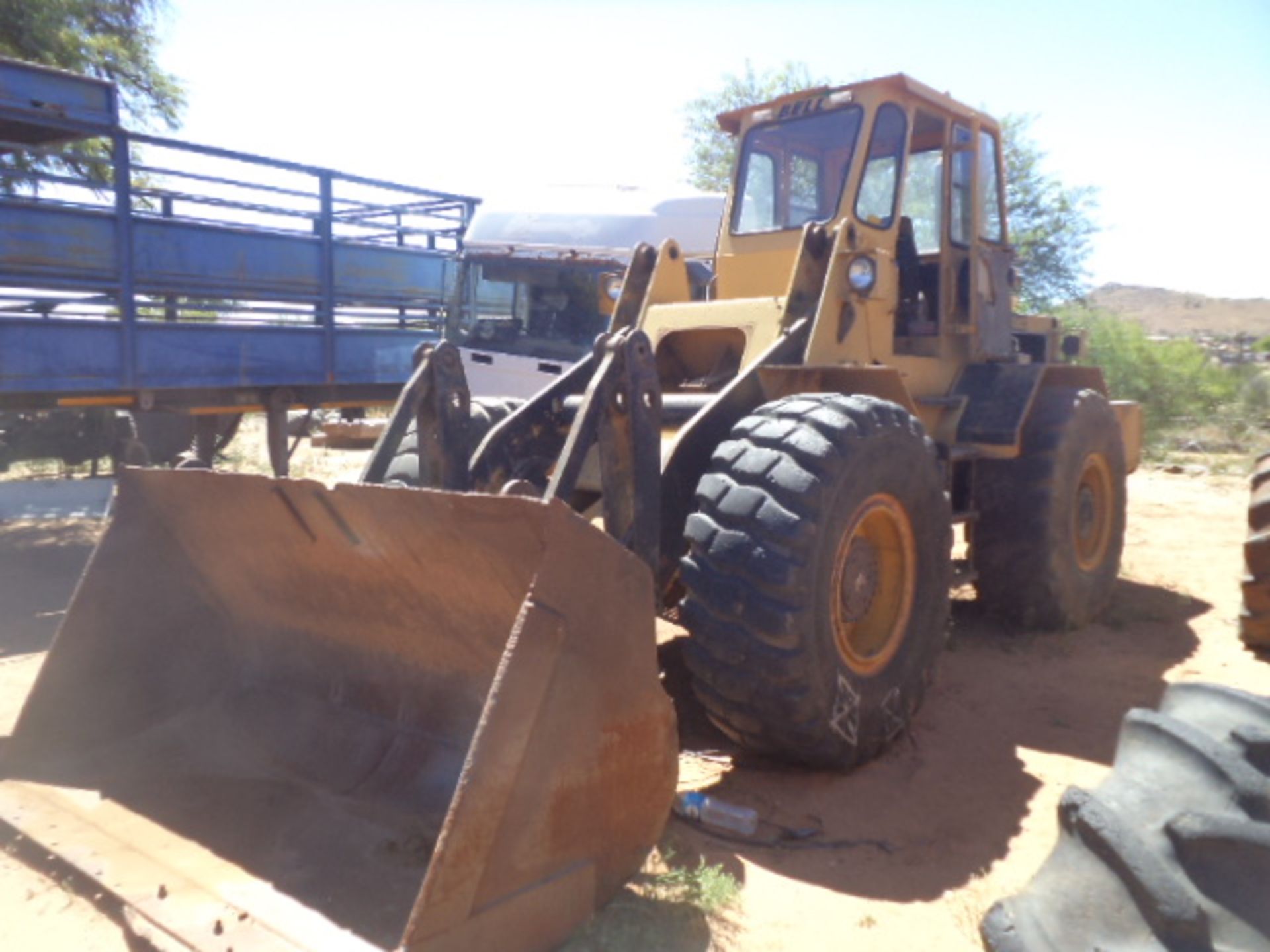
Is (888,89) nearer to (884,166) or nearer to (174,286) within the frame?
(884,166)

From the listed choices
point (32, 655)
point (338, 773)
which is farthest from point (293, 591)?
point (32, 655)

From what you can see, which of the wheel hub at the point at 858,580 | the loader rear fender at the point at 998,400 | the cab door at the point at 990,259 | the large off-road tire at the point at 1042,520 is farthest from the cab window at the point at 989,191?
the wheel hub at the point at 858,580

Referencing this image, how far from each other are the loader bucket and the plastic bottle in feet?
2.22

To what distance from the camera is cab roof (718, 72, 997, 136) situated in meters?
5.50

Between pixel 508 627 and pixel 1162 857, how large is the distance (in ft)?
6.31

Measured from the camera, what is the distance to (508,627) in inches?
125

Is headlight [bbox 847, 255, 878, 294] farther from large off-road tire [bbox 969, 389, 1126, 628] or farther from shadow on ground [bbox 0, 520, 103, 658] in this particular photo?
shadow on ground [bbox 0, 520, 103, 658]

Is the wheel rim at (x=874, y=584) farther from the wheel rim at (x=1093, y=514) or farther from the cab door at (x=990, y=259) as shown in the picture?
the wheel rim at (x=1093, y=514)

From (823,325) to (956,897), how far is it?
259 centimetres

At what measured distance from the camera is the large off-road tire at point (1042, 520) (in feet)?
19.3

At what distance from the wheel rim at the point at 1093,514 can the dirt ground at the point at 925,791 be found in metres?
0.42

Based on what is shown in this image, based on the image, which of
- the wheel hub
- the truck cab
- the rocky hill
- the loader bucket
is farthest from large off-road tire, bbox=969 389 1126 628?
the rocky hill

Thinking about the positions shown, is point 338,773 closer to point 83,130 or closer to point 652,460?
point 652,460

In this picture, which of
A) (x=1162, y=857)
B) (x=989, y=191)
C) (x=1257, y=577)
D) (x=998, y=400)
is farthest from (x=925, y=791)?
(x=989, y=191)
